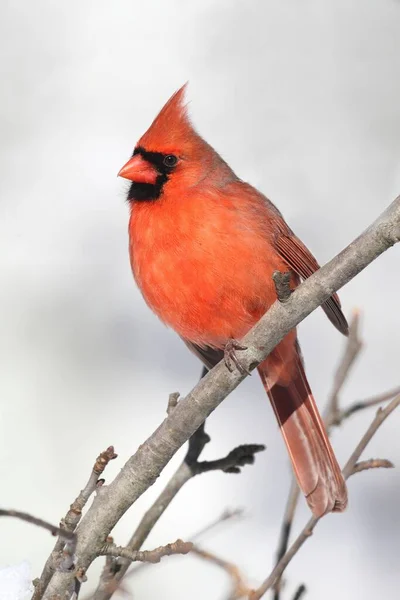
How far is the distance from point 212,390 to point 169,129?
2.90 ft

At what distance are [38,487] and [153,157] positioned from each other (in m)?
1.10

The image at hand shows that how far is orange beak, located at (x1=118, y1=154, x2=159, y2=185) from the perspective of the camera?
2260 mm

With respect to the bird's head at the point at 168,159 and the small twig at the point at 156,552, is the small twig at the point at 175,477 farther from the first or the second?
the bird's head at the point at 168,159

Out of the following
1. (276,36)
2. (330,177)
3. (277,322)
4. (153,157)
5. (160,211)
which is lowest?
(277,322)

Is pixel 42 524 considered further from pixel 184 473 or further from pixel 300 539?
pixel 184 473

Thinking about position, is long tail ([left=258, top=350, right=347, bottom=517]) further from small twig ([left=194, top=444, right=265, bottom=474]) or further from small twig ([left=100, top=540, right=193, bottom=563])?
small twig ([left=100, top=540, right=193, bottom=563])

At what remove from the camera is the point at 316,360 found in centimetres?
312

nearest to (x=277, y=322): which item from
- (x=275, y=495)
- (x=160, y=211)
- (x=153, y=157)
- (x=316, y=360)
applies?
(x=160, y=211)

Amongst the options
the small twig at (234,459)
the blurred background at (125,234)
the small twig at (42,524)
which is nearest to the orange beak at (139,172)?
the blurred background at (125,234)

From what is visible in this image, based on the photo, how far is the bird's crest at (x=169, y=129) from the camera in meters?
2.29

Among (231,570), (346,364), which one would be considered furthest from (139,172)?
(231,570)

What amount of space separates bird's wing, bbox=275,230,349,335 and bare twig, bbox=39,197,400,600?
0.58m

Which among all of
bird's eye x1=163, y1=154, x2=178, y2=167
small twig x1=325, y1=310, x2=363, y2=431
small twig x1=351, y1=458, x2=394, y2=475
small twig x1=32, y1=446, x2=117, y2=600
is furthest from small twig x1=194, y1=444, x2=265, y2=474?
bird's eye x1=163, y1=154, x2=178, y2=167

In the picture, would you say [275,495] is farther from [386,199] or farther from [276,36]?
[276,36]
